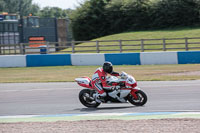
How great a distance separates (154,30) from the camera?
47312 millimetres

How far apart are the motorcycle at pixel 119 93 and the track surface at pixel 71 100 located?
6.7 inches

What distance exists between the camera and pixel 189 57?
2358 centimetres

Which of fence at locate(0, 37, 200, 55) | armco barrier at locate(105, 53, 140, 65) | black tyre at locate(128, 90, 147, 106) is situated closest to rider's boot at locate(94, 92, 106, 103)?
black tyre at locate(128, 90, 147, 106)

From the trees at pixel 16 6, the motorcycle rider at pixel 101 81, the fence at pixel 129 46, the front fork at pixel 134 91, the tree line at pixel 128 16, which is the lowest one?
the front fork at pixel 134 91

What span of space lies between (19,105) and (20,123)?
276 centimetres

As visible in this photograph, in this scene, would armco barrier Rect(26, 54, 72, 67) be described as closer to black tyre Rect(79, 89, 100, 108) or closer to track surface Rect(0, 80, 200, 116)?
track surface Rect(0, 80, 200, 116)

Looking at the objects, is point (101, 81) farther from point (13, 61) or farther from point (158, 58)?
point (13, 61)

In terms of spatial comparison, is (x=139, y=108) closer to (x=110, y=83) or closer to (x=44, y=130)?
(x=110, y=83)

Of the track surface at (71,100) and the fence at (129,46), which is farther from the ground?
the fence at (129,46)

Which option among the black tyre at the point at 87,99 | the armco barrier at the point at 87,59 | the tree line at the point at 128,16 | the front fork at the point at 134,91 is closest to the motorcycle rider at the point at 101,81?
the black tyre at the point at 87,99

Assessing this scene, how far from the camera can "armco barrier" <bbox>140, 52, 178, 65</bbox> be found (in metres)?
23.8

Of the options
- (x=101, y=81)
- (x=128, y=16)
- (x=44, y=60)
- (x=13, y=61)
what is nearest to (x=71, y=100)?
(x=101, y=81)

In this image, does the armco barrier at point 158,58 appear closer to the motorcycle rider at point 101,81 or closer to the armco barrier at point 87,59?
the armco barrier at point 87,59

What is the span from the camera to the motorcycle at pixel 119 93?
386 inches
